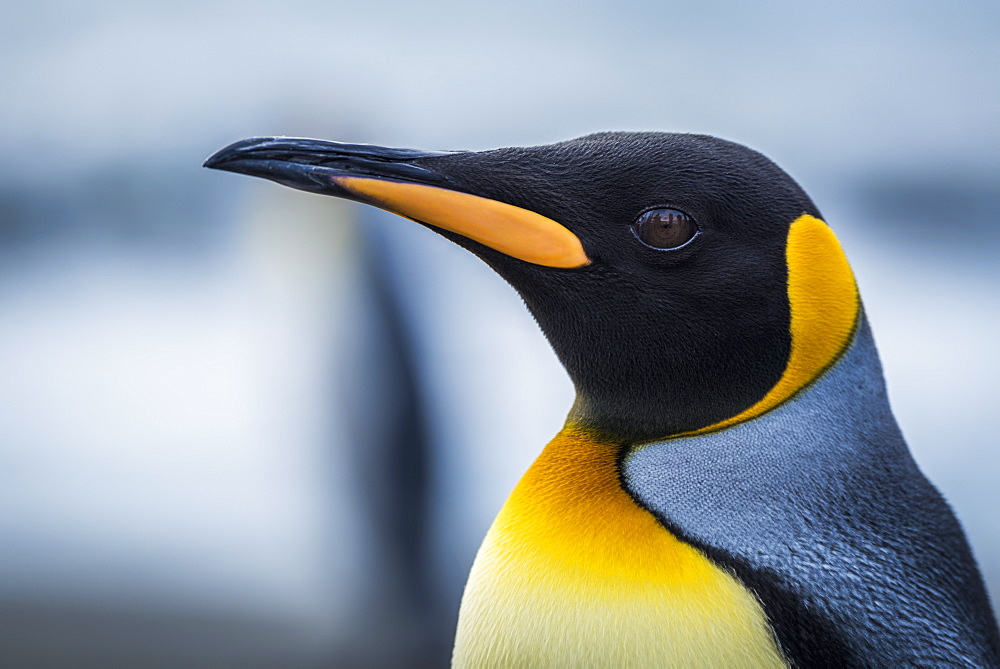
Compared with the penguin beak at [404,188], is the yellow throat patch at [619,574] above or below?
below

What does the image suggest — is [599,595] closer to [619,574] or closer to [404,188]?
[619,574]

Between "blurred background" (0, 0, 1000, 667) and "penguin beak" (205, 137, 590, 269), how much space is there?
5.60 feet

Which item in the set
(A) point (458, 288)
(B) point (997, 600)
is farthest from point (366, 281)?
(B) point (997, 600)

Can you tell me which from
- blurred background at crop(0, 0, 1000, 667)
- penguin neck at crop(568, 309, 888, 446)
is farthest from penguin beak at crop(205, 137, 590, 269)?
blurred background at crop(0, 0, 1000, 667)

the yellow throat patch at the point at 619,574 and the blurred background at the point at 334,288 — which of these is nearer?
the yellow throat patch at the point at 619,574

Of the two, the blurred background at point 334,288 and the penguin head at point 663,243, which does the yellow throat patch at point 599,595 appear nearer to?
the penguin head at point 663,243

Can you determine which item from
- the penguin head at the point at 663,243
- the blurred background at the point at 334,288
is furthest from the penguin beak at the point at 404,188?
the blurred background at the point at 334,288

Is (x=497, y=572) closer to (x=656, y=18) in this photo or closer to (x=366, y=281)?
(x=366, y=281)

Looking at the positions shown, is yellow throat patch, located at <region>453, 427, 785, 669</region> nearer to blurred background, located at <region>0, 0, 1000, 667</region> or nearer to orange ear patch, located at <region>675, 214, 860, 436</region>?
orange ear patch, located at <region>675, 214, 860, 436</region>

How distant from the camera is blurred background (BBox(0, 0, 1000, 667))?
242cm

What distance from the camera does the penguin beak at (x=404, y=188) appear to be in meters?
0.60

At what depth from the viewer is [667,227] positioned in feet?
2.05

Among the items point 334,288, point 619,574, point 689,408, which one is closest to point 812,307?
point 689,408

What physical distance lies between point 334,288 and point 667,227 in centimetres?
199
